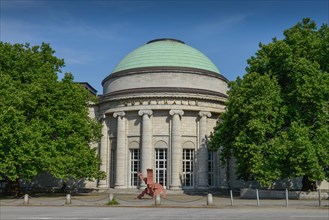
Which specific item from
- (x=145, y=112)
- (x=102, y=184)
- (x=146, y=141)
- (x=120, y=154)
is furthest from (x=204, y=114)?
(x=102, y=184)

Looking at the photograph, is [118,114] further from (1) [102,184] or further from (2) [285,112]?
(2) [285,112]

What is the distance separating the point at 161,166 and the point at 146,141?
324 cm

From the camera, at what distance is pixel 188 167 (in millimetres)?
45562

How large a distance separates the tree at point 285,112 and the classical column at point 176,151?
21.2ft

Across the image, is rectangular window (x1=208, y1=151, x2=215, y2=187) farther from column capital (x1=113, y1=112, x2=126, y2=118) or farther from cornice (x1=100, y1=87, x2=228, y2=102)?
column capital (x1=113, y1=112, x2=126, y2=118)

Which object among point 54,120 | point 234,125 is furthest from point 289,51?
point 54,120

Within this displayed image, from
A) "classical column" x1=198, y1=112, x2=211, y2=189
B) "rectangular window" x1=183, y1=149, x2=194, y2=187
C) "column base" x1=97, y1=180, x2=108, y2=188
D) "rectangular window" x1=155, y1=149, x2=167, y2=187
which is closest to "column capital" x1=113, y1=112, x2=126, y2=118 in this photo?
"rectangular window" x1=155, y1=149, x2=167, y2=187

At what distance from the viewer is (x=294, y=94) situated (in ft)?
116

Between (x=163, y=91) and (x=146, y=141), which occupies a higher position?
(x=163, y=91)

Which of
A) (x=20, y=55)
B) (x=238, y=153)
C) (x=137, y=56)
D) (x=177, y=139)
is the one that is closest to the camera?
(x=238, y=153)

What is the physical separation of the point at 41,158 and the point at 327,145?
23412 millimetres

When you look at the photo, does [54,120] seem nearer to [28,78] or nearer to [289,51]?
[28,78]

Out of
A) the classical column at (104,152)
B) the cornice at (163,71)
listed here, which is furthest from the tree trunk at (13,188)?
the cornice at (163,71)

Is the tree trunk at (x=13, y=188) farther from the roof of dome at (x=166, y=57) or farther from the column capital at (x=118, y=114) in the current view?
the roof of dome at (x=166, y=57)
